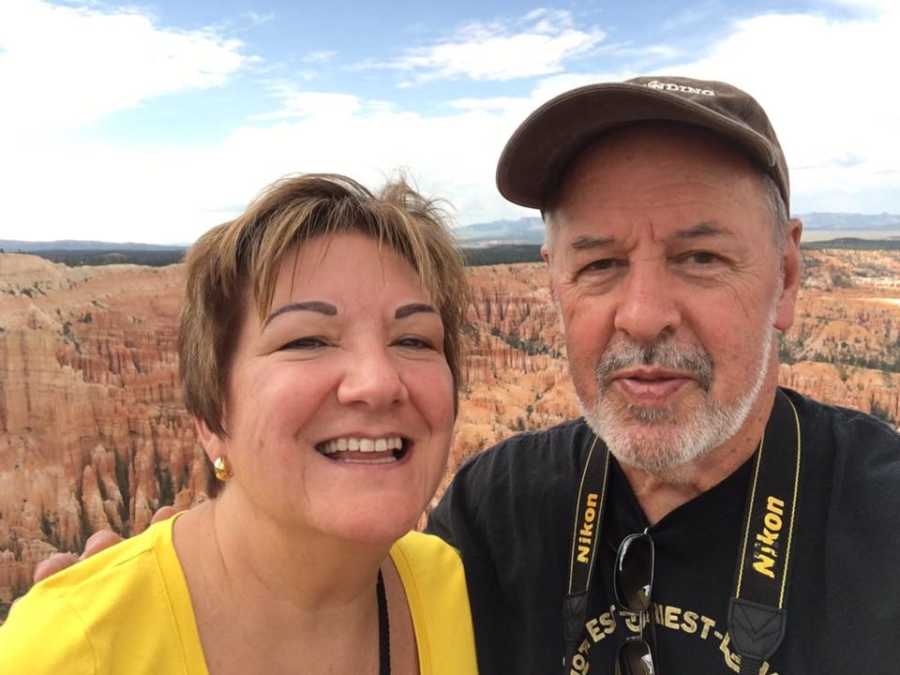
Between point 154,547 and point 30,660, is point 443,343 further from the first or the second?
point 30,660

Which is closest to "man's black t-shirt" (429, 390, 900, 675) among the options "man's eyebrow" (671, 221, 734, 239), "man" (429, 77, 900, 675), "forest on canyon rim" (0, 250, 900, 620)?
"man" (429, 77, 900, 675)

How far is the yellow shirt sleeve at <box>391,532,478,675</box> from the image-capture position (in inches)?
80.7

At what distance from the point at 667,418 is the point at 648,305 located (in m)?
0.35

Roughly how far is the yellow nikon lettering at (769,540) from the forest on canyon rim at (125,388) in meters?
16.8

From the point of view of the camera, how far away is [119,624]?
1.62 metres

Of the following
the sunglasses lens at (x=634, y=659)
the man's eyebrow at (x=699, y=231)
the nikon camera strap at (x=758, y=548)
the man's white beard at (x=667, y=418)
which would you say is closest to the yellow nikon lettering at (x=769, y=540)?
the nikon camera strap at (x=758, y=548)

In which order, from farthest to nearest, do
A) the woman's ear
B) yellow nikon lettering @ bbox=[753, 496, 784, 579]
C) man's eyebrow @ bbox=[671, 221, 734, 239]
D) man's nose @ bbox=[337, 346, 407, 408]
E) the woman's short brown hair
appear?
man's eyebrow @ bbox=[671, 221, 734, 239], the woman's ear, yellow nikon lettering @ bbox=[753, 496, 784, 579], the woman's short brown hair, man's nose @ bbox=[337, 346, 407, 408]

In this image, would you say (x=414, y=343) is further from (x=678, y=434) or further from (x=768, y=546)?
(x=768, y=546)

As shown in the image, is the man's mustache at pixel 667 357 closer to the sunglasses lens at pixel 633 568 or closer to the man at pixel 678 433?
the man at pixel 678 433

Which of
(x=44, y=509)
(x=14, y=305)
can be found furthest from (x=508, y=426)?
(x=14, y=305)

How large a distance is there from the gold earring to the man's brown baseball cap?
1255 mm

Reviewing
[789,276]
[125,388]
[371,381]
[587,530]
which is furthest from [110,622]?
[125,388]

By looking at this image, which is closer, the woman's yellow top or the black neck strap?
the woman's yellow top

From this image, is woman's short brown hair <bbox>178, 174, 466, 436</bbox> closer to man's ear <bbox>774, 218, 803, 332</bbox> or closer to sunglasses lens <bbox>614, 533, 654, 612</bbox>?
sunglasses lens <bbox>614, 533, 654, 612</bbox>
